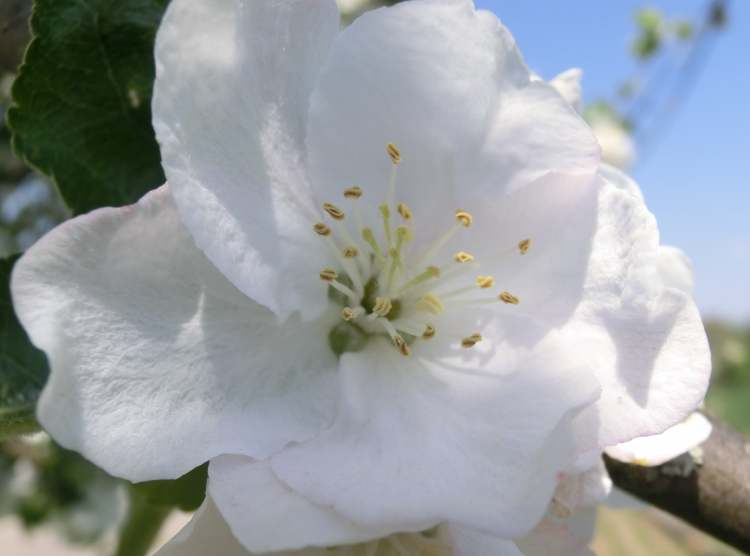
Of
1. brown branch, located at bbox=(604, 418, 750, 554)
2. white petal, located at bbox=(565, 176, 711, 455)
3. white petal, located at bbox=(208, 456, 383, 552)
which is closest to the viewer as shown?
white petal, located at bbox=(208, 456, 383, 552)

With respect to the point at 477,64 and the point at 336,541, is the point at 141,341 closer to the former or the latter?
the point at 336,541

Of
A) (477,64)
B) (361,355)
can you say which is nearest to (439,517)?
(361,355)

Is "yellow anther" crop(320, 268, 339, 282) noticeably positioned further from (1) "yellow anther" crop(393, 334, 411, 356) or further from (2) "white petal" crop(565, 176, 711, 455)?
(2) "white petal" crop(565, 176, 711, 455)

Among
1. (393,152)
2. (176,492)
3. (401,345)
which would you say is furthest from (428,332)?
(176,492)

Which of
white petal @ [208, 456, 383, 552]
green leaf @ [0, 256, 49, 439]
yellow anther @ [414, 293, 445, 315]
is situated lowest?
green leaf @ [0, 256, 49, 439]

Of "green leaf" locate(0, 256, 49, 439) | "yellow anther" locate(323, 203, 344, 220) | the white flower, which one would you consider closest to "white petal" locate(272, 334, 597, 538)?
the white flower

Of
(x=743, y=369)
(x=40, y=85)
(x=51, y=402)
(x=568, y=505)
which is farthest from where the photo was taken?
(x=743, y=369)

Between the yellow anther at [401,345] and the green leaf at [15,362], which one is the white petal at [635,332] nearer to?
the yellow anther at [401,345]
